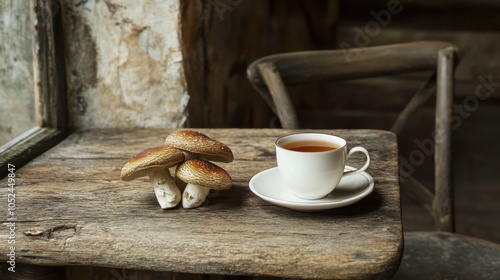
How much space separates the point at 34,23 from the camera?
62.6 inches

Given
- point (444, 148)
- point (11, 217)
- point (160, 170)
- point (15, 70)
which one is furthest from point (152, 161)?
point (444, 148)

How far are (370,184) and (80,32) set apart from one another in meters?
0.85

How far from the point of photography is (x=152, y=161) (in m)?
1.09

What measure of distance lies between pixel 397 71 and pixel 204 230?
1.01m

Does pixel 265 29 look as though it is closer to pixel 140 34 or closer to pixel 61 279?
pixel 140 34

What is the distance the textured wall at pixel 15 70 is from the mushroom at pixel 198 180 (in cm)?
59

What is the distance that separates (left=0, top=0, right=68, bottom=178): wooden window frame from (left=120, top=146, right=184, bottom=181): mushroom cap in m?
0.49

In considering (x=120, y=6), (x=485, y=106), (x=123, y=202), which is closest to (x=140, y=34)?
(x=120, y=6)

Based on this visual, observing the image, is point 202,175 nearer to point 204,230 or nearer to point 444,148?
point 204,230

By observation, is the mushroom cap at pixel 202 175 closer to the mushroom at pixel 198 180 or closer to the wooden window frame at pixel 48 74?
the mushroom at pixel 198 180

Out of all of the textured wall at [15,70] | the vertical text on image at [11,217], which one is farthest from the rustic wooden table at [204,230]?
the textured wall at [15,70]

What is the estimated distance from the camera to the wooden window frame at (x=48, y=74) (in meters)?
1.59

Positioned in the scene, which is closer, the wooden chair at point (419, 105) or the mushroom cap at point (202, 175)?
the mushroom cap at point (202, 175)

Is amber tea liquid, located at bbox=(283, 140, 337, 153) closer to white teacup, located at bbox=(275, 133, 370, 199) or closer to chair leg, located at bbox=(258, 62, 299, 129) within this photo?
white teacup, located at bbox=(275, 133, 370, 199)
